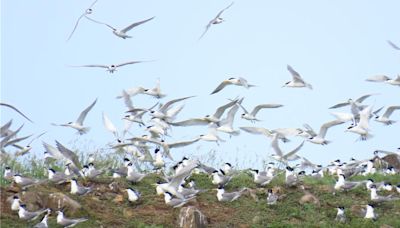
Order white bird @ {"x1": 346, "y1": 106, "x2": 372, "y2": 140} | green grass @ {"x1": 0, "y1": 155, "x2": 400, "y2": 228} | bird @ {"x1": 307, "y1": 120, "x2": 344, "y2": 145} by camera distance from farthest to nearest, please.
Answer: white bird @ {"x1": 346, "y1": 106, "x2": 372, "y2": 140}, bird @ {"x1": 307, "y1": 120, "x2": 344, "y2": 145}, green grass @ {"x1": 0, "y1": 155, "x2": 400, "y2": 228}

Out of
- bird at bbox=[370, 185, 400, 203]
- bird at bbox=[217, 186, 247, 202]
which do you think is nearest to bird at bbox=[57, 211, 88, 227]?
bird at bbox=[217, 186, 247, 202]

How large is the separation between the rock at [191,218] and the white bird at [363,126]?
745 centimetres

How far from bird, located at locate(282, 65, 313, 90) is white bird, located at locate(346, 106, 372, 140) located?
158cm

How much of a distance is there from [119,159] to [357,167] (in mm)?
5237

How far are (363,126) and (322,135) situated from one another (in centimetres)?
100

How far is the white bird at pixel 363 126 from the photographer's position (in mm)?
25375

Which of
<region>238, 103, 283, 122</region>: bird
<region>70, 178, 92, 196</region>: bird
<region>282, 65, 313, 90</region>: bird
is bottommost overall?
<region>238, 103, 283, 122</region>: bird

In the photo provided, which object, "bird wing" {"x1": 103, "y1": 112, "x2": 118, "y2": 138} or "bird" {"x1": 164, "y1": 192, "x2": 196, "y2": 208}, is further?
"bird wing" {"x1": 103, "y1": 112, "x2": 118, "y2": 138}

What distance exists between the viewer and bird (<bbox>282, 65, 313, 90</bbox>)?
26391 millimetres

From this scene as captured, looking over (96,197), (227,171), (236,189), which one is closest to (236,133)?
(227,171)

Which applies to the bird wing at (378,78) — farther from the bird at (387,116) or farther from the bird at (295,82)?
the bird at (295,82)

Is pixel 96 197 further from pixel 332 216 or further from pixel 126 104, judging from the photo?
pixel 126 104

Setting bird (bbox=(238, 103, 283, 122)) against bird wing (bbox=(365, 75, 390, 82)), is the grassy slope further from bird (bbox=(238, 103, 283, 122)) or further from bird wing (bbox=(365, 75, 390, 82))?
bird wing (bbox=(365, 75, 390, 82))

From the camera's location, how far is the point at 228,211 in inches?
778
